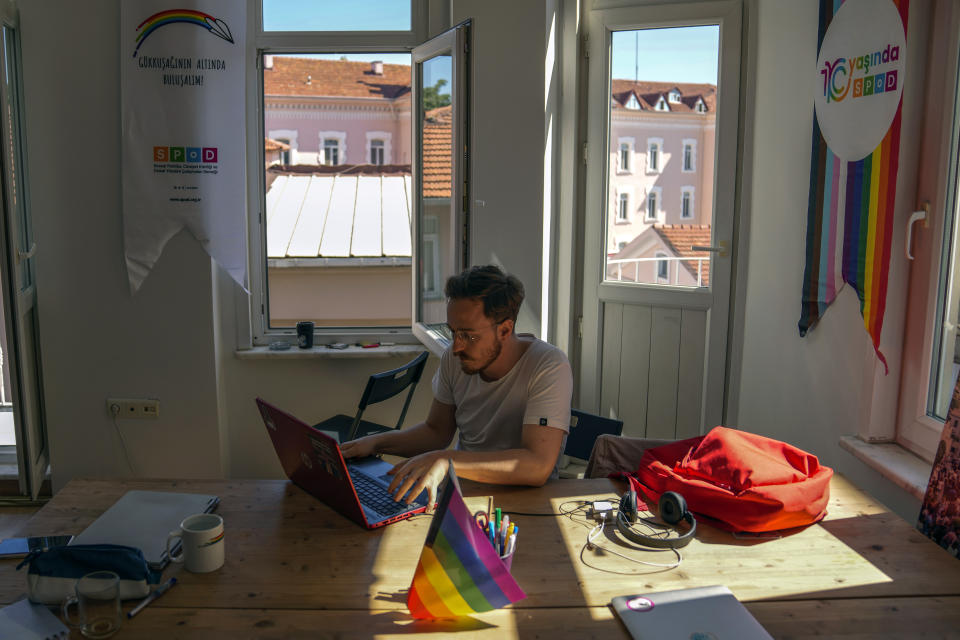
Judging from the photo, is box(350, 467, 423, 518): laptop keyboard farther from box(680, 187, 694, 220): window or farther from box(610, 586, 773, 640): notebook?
box(680, 187, 694, 220): window

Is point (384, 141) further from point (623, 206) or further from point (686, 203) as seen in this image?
point (686, 203)

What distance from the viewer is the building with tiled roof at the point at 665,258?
381 centimetres

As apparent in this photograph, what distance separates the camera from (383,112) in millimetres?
4301

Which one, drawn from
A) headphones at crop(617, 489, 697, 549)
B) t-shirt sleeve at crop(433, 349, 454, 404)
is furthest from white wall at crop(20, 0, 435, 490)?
headphones at crop(617, 489, 697, 549)

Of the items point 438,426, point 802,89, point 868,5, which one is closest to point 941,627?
point 438,426

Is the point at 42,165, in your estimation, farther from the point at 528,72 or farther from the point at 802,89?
the point at 802,89

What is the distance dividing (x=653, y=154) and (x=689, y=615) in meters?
2.78

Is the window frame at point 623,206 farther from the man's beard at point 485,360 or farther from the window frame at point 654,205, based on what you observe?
the man's beard at point 485,360

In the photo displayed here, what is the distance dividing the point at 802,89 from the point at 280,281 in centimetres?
273

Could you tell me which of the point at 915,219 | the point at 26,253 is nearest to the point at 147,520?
the point at 26,253

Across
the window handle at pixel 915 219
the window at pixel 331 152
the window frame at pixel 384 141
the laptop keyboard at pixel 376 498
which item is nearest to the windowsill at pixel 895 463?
the window handle at pixel 915 219

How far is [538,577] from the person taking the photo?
1.61m

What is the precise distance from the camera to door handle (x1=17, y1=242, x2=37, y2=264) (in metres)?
3.47

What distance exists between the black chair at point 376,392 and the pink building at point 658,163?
1.26 m
